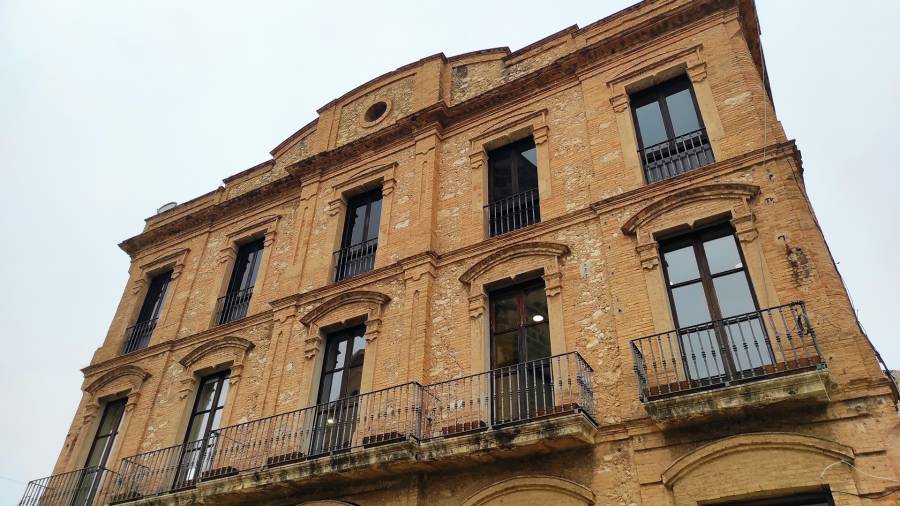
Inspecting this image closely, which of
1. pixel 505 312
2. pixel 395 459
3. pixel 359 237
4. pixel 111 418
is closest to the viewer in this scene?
pixel 395 459

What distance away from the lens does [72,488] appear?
13820 mm

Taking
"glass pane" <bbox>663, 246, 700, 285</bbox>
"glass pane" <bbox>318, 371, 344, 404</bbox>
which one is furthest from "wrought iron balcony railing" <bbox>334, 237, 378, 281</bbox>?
"glass pane" <bbox>663, 246, 700, 285</bbox>

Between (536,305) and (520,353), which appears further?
(536,305)

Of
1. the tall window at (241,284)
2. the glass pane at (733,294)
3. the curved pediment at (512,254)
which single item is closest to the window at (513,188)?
the curved pediment at (512,254)

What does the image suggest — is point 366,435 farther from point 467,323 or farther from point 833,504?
point 833,504

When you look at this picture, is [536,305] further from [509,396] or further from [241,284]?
[241,284]

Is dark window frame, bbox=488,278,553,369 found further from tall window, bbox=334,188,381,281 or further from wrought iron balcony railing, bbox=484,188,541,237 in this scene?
tall window, bbox=334,188,381,281

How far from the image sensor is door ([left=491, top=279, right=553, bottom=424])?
9516mm

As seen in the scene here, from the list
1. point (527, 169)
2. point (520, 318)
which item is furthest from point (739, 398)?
point (527, 169)

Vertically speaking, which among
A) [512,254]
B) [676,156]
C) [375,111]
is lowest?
[512,254]

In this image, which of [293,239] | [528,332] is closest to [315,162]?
[293,239]

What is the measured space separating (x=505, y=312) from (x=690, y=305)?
10.1 feet

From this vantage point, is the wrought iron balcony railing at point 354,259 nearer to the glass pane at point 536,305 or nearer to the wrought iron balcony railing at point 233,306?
the wrought iron balcony railing at point 233,306

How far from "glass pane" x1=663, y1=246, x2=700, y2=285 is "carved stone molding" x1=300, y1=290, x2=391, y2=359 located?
5.11 m
